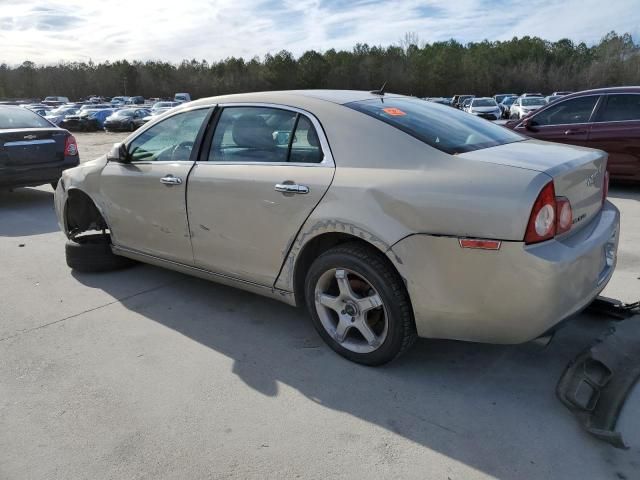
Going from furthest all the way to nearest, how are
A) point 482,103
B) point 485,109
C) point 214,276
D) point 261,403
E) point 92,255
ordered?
point 482,103 < point 485,109 < point 92,255 < point 214,276 < point 261,403

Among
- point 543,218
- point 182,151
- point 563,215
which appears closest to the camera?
point 543,218

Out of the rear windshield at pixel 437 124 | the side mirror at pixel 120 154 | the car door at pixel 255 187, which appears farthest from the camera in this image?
the side mirror at pixel 120 154

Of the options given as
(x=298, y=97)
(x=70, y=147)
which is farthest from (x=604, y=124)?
(x=70, y=147)

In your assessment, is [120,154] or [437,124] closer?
[437,124]

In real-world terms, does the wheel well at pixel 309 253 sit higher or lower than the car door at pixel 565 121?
lower

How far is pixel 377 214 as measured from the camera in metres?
2.72

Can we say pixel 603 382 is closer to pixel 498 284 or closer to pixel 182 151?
pixel 498 284

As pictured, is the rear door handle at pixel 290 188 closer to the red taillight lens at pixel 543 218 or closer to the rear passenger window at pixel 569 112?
the red taillight lens at pixel 543 218

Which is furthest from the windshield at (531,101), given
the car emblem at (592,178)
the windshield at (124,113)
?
the car emblem at (592,178)

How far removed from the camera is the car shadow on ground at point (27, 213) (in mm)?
6766

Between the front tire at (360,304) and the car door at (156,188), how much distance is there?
1.25 metres

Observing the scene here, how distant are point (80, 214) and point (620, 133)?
7423 millimetres

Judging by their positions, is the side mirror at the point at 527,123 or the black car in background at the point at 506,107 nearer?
the side mirror at the point at 527,123

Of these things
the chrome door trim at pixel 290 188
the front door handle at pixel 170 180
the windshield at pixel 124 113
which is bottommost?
the windshield at pixel 124 113
